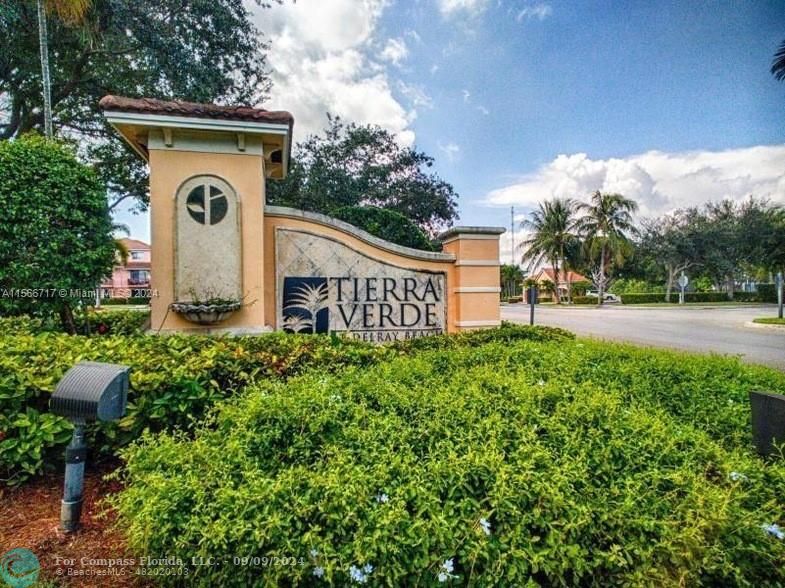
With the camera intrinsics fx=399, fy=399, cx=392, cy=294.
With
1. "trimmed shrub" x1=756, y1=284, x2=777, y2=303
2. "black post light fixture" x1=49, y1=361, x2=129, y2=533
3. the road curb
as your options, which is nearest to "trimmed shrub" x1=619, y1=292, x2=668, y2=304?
"trimmed shrub" x1=756, y1=284, x2=777, y2=303

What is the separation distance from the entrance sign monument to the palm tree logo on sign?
0.01m

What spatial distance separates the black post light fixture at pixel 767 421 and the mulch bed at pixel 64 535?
324 cm

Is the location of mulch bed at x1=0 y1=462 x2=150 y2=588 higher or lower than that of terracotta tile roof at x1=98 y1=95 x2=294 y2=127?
lower

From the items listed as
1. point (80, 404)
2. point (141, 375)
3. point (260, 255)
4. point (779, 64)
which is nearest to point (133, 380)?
point (141, 375)

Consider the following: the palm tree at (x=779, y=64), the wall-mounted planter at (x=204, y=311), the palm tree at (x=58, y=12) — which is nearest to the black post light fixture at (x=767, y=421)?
the wall-mounted planter at (x=204, y=311)

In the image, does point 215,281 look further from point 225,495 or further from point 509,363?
point 225,495

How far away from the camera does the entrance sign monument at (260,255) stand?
5184mm

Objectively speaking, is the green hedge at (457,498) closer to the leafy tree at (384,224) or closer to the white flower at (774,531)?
the white flower at (774,531)

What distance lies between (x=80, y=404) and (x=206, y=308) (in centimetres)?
330

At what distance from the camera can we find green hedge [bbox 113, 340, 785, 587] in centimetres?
140

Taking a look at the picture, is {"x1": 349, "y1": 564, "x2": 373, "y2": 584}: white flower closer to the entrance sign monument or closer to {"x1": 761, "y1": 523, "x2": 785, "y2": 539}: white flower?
{"x1": 761, "y1": 523, "x2": 785, "y2": 539}: white flower

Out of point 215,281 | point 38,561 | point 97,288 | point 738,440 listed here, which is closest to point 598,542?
point 738,440

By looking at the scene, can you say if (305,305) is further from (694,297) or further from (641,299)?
(694,297)

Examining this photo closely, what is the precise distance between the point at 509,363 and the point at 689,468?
1898mm
